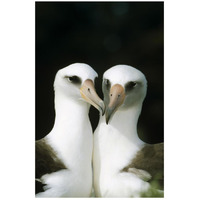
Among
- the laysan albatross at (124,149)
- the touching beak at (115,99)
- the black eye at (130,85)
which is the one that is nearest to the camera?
the touching beak at (115,99)

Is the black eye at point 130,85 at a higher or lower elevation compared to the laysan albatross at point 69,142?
higher

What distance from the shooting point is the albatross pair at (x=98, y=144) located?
324 centimetres

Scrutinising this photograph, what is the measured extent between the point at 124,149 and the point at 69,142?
50 centimetres

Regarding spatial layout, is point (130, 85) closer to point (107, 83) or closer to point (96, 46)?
point (107, 83)

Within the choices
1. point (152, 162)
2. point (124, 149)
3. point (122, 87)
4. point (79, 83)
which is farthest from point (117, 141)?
point (79, 83)

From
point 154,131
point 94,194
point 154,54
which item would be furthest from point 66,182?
point 154,54

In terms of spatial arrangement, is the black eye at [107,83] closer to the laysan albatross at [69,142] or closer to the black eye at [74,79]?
the laysan albatross at [69,142]

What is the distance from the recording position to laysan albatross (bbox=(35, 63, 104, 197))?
321cm

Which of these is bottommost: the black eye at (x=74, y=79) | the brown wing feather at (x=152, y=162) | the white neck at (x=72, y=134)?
the brown wing feather at (x=152, y=162)

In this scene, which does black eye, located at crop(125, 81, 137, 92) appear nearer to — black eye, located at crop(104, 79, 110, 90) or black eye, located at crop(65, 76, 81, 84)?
black eye, located at crop(104, 79, 110, 90)

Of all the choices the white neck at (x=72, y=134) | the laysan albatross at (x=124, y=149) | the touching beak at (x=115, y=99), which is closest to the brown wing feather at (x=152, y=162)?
the laysan albatross at (x=124, y=149)

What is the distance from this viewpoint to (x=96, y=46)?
13.6ft

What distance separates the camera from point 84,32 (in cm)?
407

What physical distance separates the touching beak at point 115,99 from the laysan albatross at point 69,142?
69 millimetres
